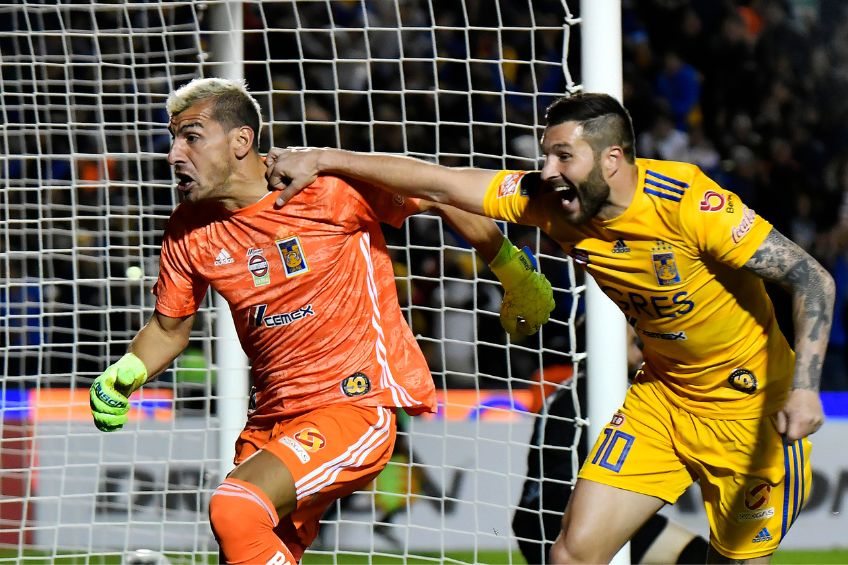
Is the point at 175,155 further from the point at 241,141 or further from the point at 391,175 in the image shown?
the point at 391,175

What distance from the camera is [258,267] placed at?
429 centimetres

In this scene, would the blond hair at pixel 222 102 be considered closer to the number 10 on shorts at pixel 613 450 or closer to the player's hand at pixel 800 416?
the number 10 on shorts at pixel 613 450

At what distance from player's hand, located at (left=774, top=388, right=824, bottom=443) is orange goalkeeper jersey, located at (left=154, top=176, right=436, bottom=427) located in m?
1.29

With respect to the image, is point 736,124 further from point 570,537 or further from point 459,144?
point 570,537

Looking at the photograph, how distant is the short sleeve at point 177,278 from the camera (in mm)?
4410

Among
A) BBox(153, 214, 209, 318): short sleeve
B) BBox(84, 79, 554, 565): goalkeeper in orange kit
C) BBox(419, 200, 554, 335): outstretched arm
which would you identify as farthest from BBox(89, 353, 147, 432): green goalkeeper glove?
BBox(419, 200, 554, 335): outstretched arm

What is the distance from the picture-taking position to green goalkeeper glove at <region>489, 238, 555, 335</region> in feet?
14.6

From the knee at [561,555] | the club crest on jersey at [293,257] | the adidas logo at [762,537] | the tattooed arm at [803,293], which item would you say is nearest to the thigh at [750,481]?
the adidas logo at [762,537]

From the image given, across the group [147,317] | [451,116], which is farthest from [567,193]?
[451,116]

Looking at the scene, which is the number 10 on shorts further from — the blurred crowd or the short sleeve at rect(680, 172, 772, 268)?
the blurred crowd

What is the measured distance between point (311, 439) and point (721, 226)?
1536 millimetres

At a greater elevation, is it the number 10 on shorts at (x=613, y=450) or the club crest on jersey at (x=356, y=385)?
the club crest on jersey at (x=356, y=385)

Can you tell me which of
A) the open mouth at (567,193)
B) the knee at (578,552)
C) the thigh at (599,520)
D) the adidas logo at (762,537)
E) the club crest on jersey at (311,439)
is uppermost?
the open mouth at (567,193)

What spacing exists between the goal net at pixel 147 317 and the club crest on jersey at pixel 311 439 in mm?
1701
